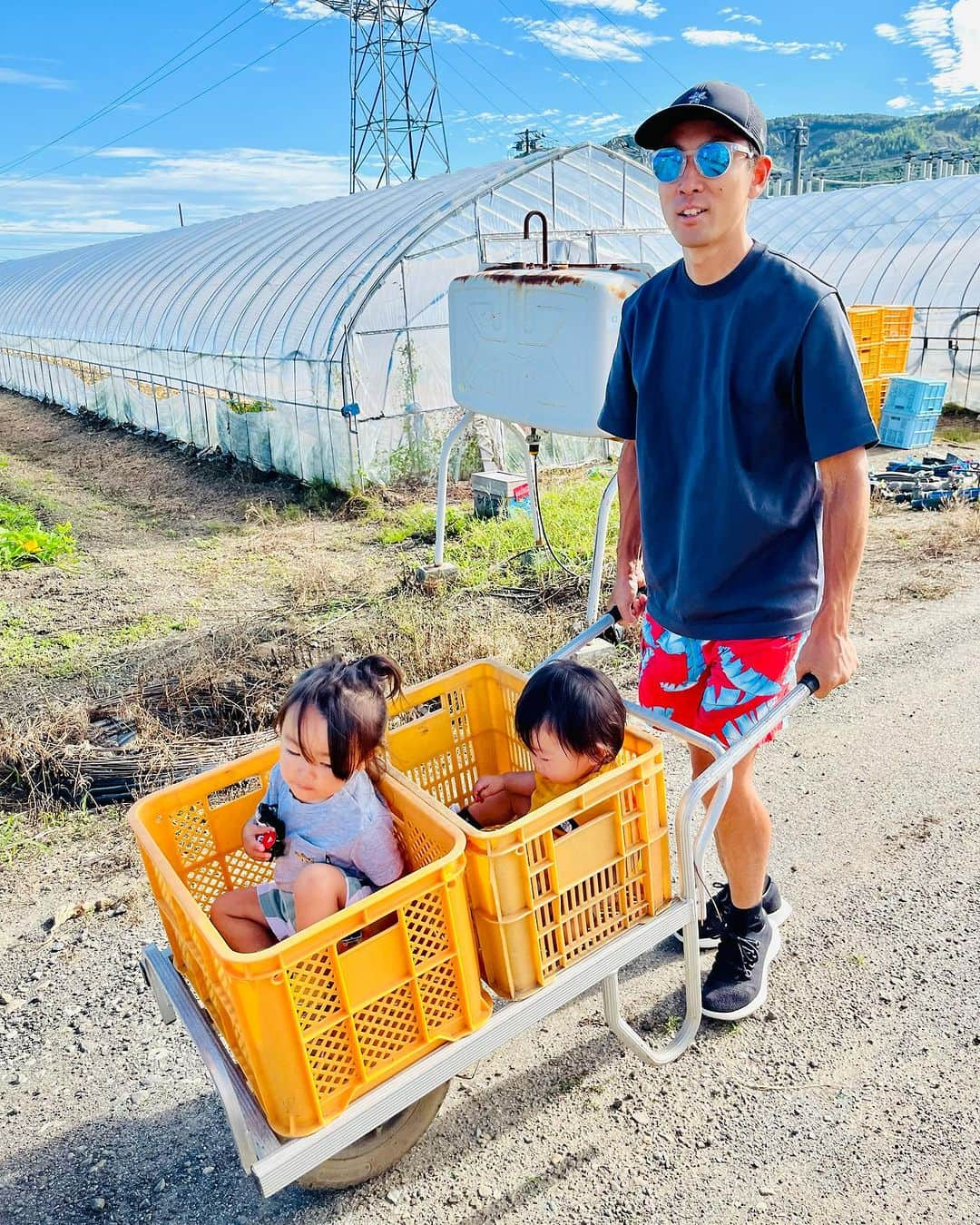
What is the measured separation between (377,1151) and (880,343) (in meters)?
11.5

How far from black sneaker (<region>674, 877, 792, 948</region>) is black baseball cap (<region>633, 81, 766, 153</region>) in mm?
2134

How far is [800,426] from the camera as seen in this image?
2.27 metres

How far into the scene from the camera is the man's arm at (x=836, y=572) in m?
2.19

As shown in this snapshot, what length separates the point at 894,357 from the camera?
1209 centimetres

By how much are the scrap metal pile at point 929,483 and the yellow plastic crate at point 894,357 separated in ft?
8.91

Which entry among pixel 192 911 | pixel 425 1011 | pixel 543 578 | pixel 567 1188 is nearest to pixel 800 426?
pixel 425 1011

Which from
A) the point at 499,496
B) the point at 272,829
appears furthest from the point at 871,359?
the point at 272,829

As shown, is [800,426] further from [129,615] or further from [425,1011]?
[129,615]

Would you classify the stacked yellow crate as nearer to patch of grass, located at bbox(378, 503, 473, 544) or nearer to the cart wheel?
patch of grass, located at bbox(378, 503, 473, 544)

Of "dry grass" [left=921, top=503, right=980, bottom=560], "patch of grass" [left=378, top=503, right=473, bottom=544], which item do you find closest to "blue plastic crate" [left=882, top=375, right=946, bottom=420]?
"dry grass" [left=921, top=503, right=980, bottom=560]

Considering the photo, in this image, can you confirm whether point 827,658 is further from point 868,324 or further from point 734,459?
point 868,324

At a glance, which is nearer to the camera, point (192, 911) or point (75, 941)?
point (192, 911)

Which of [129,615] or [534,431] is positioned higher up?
[534,431]

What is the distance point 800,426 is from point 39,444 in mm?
14375
